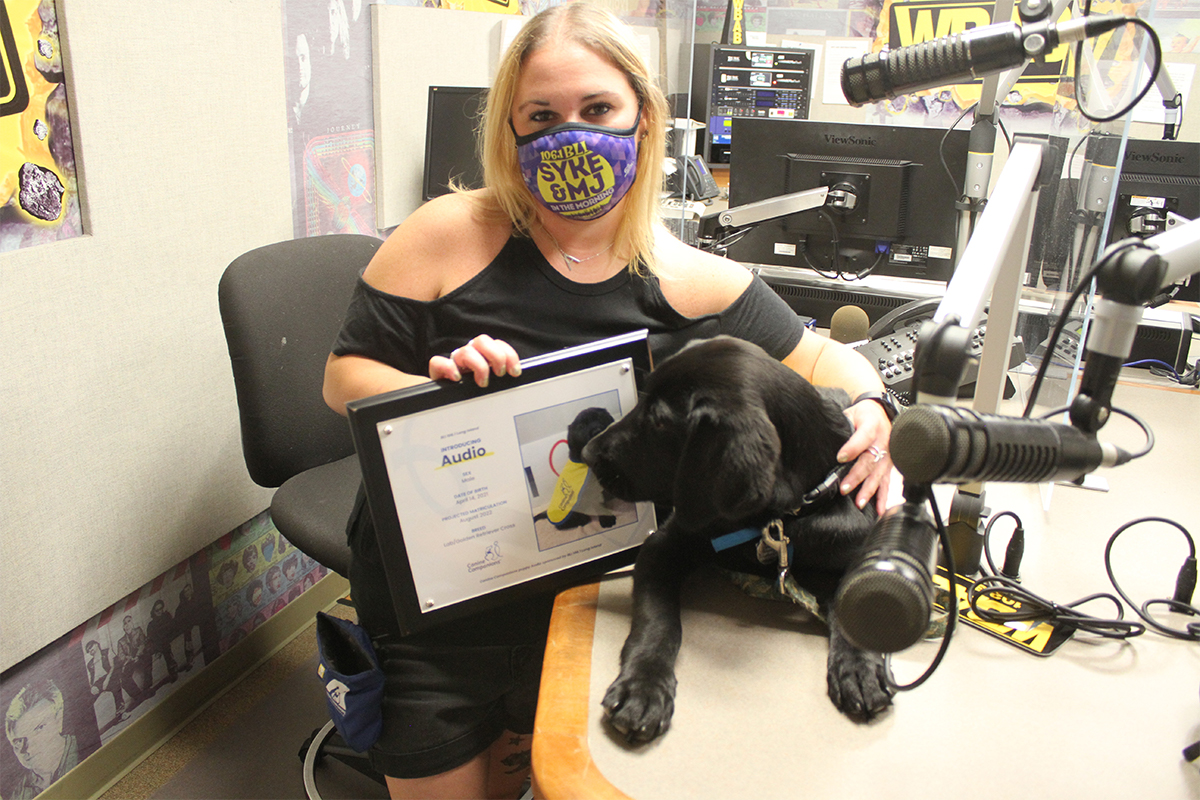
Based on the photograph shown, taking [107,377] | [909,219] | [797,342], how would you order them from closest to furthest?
[797,342], [107,377], [909,219]

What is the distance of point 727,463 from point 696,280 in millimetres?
484

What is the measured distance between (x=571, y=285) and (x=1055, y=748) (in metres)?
0.79

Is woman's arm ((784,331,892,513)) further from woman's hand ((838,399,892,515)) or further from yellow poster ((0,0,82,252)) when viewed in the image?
yellow poster ((0,0,82,252))

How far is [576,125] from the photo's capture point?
109 centimetres

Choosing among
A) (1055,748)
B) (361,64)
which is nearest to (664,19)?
(361,64)

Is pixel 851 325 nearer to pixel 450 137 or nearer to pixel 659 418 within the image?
pixel 659 418

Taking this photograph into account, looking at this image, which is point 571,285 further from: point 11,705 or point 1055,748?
point 11,705

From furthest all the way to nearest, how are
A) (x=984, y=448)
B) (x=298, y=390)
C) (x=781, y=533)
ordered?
(x=298, y=390) < (x=781, y=533) < (x=984, y=448)

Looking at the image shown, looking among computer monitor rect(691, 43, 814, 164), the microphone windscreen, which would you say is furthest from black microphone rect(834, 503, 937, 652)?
computer monitor rect(691, 43, 814, 164)

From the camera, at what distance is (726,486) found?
80 cm

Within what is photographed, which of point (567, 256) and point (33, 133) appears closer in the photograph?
point (567, 256)

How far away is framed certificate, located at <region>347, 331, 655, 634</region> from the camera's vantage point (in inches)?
34.7

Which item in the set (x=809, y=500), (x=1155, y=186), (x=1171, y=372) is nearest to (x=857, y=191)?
(x=1155, y=186)

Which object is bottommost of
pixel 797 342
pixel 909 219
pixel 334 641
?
pixel 334 641
